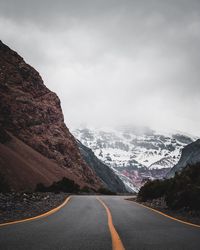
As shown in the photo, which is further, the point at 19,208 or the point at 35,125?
the point at 35,125

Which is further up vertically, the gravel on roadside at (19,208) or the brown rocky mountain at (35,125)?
the brown rocky mountain at (35,125)

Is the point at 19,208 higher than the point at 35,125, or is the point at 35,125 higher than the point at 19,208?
the point at 35,125

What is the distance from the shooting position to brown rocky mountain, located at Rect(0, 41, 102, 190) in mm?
65694

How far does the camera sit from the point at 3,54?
94.1 metres

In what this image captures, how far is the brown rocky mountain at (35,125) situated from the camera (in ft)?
216

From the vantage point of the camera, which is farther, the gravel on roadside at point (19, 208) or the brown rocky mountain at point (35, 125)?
the brown rocky mountain at point (35, 125)

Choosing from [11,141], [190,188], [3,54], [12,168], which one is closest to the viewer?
[190,188]

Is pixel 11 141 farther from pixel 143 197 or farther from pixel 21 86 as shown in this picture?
pixel 143 197

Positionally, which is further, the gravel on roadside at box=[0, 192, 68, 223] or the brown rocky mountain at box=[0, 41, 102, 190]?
the brown rocky mountain at box=[0, 41, 102, 190]

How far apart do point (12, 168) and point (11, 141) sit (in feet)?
45.3

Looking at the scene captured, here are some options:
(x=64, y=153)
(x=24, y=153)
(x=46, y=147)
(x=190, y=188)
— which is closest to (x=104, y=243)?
(x=190, y=188)

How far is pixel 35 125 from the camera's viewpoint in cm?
8294

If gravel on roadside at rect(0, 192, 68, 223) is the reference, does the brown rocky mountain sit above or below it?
above

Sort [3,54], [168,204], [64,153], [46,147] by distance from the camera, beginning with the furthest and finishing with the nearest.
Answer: [3,54] < [64,153] < [46,147] < [168,204]
